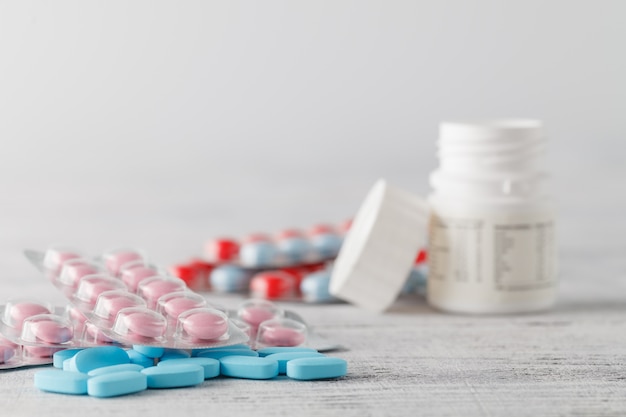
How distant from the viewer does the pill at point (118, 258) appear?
4.53 ft

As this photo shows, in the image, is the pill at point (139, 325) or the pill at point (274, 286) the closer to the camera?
the pill at point (139, 325)

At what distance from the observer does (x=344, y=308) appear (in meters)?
1.56

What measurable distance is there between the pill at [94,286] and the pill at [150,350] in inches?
4.2

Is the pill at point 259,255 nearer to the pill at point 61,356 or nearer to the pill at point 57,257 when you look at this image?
Result: the pill at point 57,257

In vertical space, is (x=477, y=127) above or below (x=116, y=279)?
above

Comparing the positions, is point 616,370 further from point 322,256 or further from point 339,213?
point 339,213

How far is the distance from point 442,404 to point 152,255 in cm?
99

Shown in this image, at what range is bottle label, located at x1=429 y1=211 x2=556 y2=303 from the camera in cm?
145

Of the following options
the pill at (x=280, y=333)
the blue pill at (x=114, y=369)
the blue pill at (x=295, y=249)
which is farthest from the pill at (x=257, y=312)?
the blue pill at (x=295, y=249)

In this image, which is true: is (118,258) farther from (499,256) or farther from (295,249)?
(499,256)

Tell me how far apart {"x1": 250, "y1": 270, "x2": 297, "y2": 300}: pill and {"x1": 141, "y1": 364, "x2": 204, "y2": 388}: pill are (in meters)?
0.52

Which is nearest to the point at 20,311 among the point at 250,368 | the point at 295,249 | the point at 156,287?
the point at 156,287

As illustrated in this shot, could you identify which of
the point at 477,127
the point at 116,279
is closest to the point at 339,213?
the point at 477,127

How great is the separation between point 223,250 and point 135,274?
390mm
